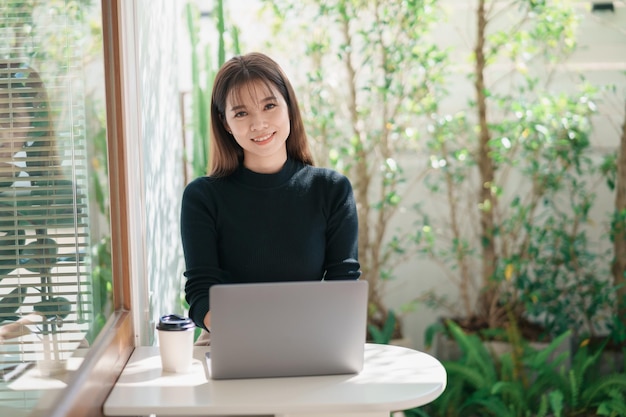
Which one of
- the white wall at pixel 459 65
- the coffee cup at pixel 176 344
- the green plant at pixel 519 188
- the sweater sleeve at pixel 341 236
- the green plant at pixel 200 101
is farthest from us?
the white wall at pixel 459 65

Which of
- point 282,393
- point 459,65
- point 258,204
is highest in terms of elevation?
point 459,65

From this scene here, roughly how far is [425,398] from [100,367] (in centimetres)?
66

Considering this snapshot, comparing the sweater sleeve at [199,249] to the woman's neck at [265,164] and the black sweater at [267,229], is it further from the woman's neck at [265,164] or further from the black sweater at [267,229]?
the woman's neck at [265,164]

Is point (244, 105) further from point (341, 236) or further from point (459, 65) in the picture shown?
point (459, 65)

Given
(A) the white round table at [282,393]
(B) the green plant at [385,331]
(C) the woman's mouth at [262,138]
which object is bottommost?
(B) the green plant at [385,331]

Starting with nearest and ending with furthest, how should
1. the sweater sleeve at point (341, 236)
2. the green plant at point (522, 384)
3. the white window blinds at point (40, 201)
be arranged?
the white window blinds at point (40, 201)
the sweater sleeve at point (341, 236)
the green plant at point (522, 384)

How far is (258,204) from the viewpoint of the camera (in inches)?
92.5

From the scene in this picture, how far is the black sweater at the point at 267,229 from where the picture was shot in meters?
2.29

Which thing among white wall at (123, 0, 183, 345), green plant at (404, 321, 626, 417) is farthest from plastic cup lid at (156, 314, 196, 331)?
green plant at (404, 321, 626, 417)

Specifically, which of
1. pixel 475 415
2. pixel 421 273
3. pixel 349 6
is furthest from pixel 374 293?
pixel 349 6

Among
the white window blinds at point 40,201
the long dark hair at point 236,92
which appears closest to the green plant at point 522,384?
the long dark hair at point 236,92

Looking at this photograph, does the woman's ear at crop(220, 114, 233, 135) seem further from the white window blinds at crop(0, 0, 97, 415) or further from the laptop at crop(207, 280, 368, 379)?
the laptop at crop(207, 280, 368, 379)

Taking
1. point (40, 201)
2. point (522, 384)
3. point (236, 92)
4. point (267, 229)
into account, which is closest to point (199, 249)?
point (267, 229)

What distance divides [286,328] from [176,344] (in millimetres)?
294
